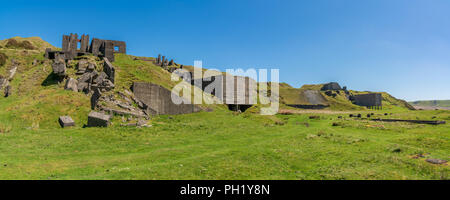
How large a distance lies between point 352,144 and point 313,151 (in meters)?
4.74

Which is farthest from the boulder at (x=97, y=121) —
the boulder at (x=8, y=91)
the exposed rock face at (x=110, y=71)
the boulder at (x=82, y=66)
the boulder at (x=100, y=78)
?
the boulder at (x=8, y=91)

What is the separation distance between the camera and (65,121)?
22844mm

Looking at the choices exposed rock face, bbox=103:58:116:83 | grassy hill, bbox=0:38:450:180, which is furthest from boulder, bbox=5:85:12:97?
exposed rock face, bbox=103:58:116:83

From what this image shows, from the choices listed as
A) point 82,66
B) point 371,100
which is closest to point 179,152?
point 82,66

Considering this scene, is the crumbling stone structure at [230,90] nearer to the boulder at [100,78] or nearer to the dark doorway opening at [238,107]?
the dark doorway opening at [238,107]

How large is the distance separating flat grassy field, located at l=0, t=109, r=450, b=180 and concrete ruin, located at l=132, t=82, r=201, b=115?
36.2ft

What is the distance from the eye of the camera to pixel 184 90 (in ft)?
138

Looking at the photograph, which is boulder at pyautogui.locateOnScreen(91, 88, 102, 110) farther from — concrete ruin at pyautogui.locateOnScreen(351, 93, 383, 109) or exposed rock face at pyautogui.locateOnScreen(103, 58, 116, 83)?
concrete ruin at pyautogui.locateOnScreen(351, 93, 383, 109)

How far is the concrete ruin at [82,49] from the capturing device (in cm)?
4003

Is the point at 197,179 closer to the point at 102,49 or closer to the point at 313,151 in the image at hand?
the point at 313,151

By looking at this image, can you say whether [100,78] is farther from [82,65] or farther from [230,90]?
[230,90]

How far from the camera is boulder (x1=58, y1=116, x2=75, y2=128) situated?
22.5 meters

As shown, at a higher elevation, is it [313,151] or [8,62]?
[8,62]
